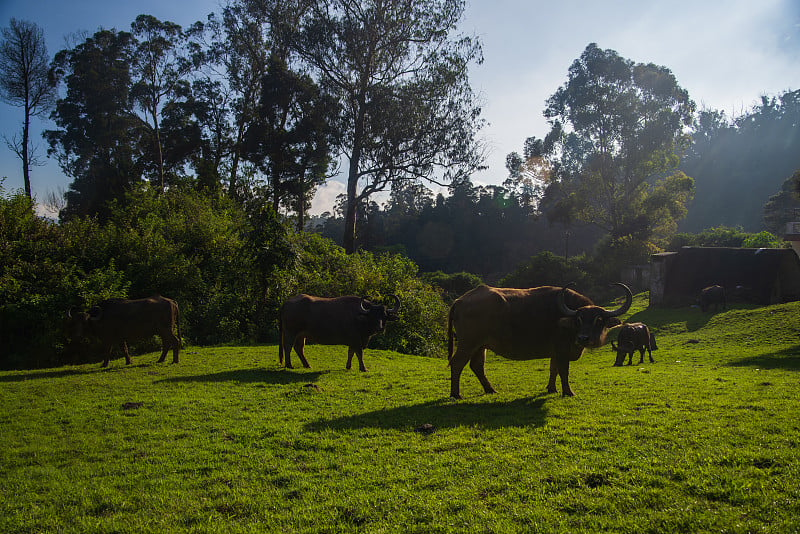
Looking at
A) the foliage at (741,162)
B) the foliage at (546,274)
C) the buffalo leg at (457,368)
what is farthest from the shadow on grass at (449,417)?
the foliage at (741,162)

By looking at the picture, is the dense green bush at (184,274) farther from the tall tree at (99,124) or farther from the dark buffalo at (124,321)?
the tall tree at (99,124)

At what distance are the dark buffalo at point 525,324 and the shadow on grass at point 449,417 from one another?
847 mm

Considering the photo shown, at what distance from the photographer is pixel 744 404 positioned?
7.24 metres

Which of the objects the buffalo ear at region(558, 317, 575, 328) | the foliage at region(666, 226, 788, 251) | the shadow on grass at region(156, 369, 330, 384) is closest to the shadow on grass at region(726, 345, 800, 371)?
the buffalo ear at region(558, 317, 575, 328)

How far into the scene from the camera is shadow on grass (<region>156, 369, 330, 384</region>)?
10.9m

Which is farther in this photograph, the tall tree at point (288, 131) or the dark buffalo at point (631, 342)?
the tall tree at point (288, 131)

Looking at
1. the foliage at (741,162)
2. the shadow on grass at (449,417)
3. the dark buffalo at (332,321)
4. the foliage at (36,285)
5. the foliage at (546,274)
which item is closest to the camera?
the shadow on grass at (449,417)

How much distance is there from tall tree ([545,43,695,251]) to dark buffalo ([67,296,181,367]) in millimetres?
41721

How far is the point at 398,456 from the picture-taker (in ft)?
18.6

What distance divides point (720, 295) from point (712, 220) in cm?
6452

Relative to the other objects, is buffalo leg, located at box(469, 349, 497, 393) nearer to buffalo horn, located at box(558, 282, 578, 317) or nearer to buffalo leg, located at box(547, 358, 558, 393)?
buffalo leg, located at box(547, 358, 558, 393)

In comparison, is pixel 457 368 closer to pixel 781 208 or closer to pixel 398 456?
pixel 398 456

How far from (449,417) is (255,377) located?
5685 mm

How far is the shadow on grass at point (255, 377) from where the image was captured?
35.7 feet
